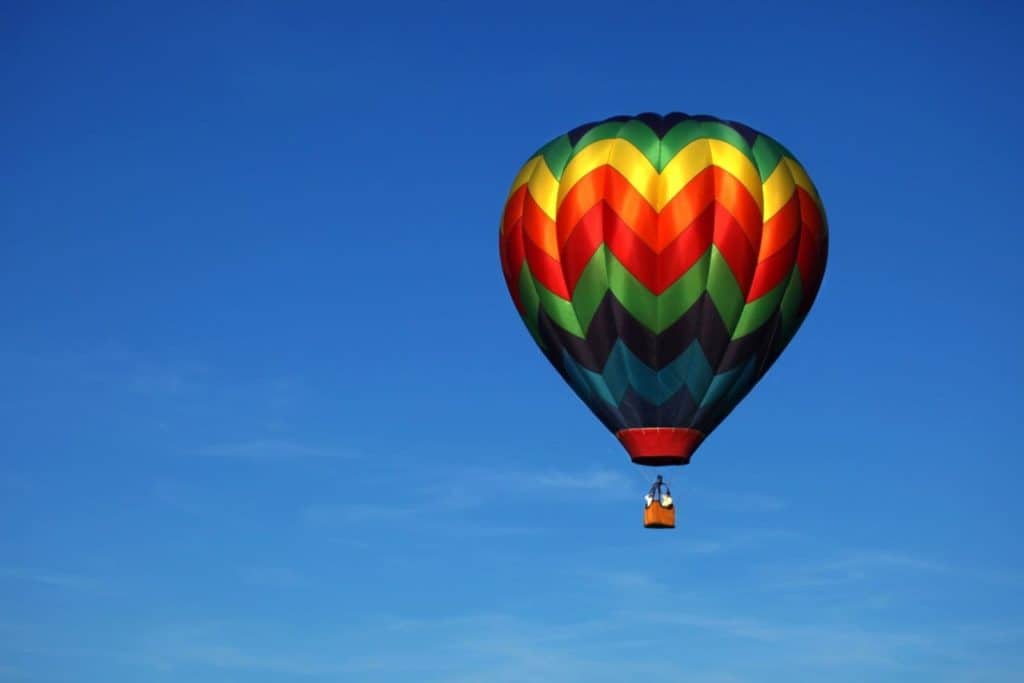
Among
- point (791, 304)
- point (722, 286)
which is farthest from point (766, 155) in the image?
point (791, 304)

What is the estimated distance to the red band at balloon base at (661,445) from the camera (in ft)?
221

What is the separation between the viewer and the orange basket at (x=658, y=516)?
67.3m

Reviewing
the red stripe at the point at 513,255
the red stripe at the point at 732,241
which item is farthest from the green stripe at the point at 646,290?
the red stripe at the point at 513,255

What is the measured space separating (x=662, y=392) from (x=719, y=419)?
70.9 inches

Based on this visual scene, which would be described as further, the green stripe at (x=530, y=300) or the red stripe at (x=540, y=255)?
the green stripe at (x=530, y=300)

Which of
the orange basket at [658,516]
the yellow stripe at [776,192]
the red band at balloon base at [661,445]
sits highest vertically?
the yellow stripe at [776,192]

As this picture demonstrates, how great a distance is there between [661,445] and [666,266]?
4146 mm

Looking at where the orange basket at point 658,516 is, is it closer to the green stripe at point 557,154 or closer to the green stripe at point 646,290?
the green stripe at point 646,290

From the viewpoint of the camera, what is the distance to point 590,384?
6869 centimetres

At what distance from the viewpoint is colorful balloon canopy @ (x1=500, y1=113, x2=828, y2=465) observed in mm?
67438

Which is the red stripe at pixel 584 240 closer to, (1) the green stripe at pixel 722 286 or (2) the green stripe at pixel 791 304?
(1) the green stripe at pixel 722 286

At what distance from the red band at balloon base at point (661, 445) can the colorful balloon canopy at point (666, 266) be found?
33mm

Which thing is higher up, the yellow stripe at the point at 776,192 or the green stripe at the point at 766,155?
→ the green stripe at the point at 766,155

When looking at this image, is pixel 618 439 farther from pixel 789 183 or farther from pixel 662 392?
pixel 789 183
